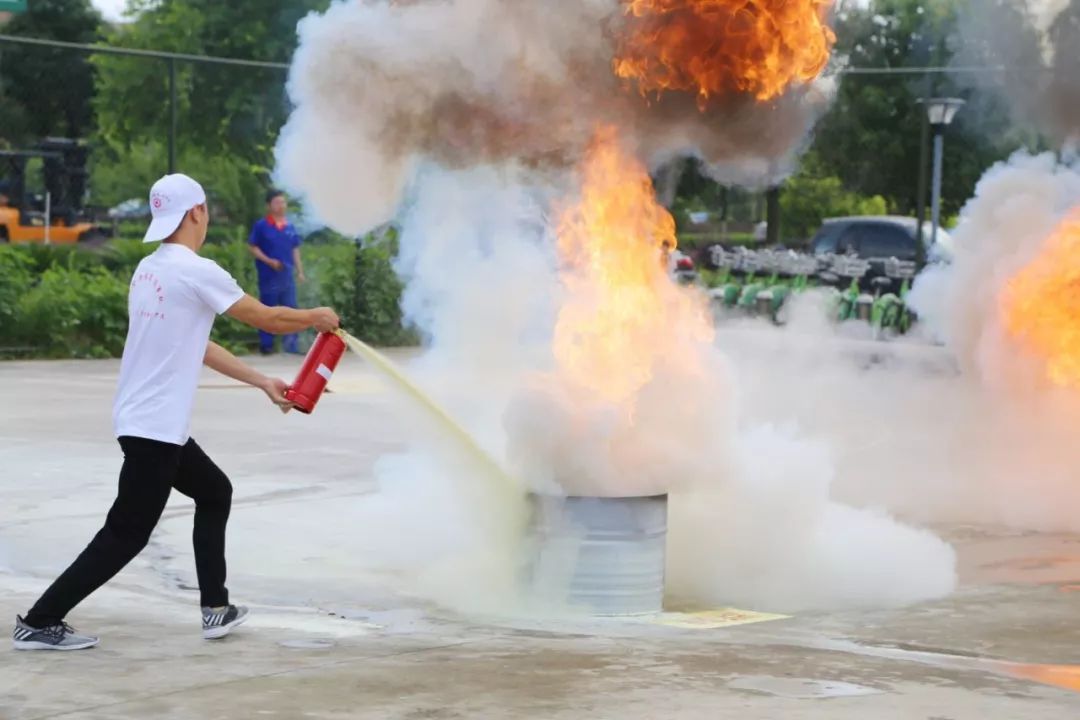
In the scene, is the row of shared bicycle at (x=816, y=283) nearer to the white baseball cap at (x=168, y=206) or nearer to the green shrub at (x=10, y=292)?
the green shrub at (x=10, y=292)

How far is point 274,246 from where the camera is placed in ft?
59.7

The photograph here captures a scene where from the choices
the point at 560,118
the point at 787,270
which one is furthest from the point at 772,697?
the point at 787,270

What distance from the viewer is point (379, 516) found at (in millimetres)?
9312

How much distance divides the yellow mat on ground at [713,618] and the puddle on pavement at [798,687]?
3.27 ft

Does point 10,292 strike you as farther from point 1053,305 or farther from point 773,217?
point 773,217

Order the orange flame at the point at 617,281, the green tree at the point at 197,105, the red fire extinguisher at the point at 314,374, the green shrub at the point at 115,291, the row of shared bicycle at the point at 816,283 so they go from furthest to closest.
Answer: the row of shared bicycle at the point at 816,283, the green tree at the point at 197,105, the green shrub at the point at 115,291, the orange flame at the point at 617,281, the red fire extinguisher at the point at 314,374

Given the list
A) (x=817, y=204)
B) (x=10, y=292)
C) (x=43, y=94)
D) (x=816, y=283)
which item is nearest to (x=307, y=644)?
(x=10, y=292)

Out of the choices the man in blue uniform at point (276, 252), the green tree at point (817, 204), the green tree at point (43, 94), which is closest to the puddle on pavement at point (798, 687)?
the man in blue uniform at point (276, 252)

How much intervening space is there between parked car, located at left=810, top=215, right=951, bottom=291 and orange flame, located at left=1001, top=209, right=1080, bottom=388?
18.1m

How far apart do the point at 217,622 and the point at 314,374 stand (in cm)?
94

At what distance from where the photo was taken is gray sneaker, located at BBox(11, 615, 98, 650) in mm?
Answer: 6125

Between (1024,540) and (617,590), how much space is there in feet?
10.1

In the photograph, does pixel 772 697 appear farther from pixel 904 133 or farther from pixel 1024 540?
pixel 904 133

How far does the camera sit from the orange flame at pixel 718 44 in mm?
7293
